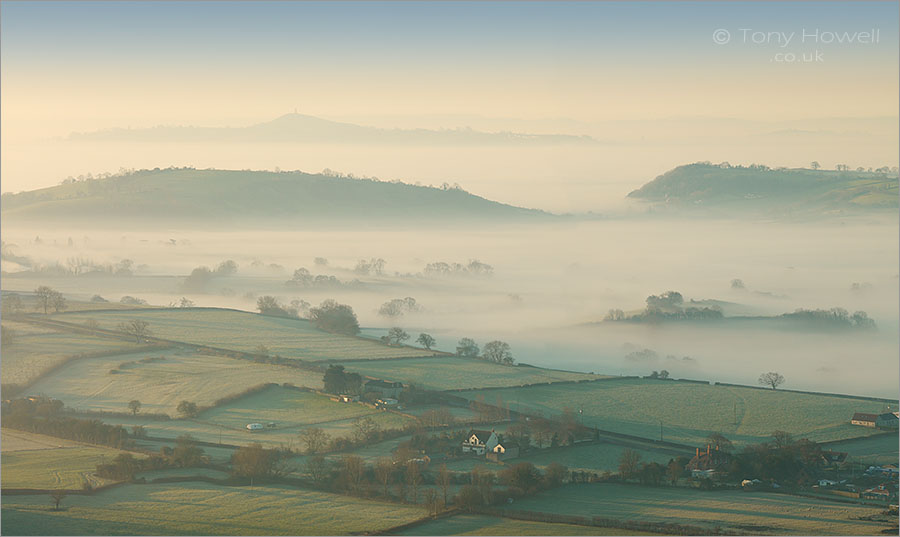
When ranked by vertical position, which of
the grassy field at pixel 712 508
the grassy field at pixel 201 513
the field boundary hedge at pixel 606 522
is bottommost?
the grassy field at pixel 201 513

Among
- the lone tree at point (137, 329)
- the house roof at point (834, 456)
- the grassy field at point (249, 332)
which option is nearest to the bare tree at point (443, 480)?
the house roof at point (834, 456)

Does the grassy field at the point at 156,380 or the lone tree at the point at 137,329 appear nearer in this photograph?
the grassy field at the point at 156,380

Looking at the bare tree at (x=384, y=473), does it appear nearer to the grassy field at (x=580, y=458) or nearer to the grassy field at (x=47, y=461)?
the grassy field at (x=580, y=458)

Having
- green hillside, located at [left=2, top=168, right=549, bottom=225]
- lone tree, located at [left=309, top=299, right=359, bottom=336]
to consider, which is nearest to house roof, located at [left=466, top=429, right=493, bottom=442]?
lone tree, located at [left=309, top=299, right=359, bottom=336]

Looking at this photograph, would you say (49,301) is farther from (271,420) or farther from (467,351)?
(271,420)

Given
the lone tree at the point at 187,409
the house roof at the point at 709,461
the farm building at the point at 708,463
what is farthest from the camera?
the lone tree at the point at 187,409

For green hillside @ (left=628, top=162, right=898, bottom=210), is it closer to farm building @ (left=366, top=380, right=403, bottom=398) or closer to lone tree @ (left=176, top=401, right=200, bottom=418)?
farm building @ (left=366, top=380, right=403, bottom=398)

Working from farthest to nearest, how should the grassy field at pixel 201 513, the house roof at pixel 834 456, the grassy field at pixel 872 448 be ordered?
1. the grassy field at pixel 872 448
2. the house roof at pixel 834 456
3. the grassy field at pixel 201 513

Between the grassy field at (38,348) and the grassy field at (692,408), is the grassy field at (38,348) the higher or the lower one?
the higher one
